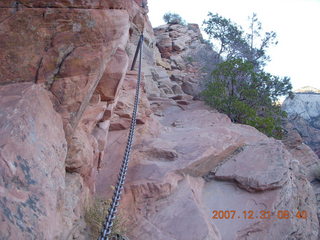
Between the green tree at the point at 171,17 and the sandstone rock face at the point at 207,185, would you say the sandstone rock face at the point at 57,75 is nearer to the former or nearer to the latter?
the sandstone rock face at the point at 207,185

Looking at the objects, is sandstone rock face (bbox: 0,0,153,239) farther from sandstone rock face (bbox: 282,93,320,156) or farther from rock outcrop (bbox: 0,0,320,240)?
sandstone rock face (bbox: 282,93,320,156)

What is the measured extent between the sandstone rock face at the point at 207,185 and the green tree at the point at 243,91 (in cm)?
342

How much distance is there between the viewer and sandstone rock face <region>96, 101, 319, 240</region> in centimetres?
357

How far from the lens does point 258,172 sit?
454cm

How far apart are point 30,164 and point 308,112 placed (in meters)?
19.4

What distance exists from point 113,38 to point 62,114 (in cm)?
96

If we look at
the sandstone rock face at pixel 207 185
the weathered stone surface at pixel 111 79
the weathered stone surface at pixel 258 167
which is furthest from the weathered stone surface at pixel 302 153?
the weathered stone surface at pixel 111 79

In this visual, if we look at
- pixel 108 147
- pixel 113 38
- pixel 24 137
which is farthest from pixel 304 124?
pixel 24 137

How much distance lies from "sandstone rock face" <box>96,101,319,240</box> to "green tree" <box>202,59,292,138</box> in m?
3.42

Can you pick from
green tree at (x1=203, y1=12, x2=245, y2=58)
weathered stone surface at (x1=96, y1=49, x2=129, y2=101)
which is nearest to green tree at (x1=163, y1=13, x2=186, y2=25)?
green tree at (x1=203, y1=12, x2=245, y2=58)

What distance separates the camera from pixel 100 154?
3949 mm

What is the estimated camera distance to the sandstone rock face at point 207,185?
11.7 feet

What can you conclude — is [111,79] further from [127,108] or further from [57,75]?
[127,108]
